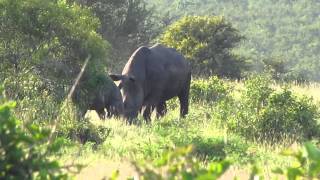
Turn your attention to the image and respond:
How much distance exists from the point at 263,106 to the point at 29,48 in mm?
4310

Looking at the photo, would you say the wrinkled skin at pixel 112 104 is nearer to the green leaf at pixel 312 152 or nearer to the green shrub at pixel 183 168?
the green shrub at pixel 183 168

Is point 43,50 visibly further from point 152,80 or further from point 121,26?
point 121,26

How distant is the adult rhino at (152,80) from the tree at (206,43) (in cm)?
923

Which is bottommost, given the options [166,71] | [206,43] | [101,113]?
[101,113]

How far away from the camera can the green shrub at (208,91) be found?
651 inches

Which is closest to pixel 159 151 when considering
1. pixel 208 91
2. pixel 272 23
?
pixel 208 91

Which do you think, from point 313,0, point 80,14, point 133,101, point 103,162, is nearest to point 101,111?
point 133,101

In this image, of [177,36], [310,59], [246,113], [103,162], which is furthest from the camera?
[310,59]

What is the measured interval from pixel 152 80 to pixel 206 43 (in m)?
11.0

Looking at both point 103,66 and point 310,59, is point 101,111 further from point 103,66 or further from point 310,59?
point 310,59

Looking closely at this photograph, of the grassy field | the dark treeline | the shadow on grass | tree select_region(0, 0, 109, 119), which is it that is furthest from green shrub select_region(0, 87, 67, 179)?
the dark treeline

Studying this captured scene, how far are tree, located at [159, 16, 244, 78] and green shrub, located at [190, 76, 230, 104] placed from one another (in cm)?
776

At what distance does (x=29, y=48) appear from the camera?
34.0 ft

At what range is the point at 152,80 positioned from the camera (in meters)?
14.9
